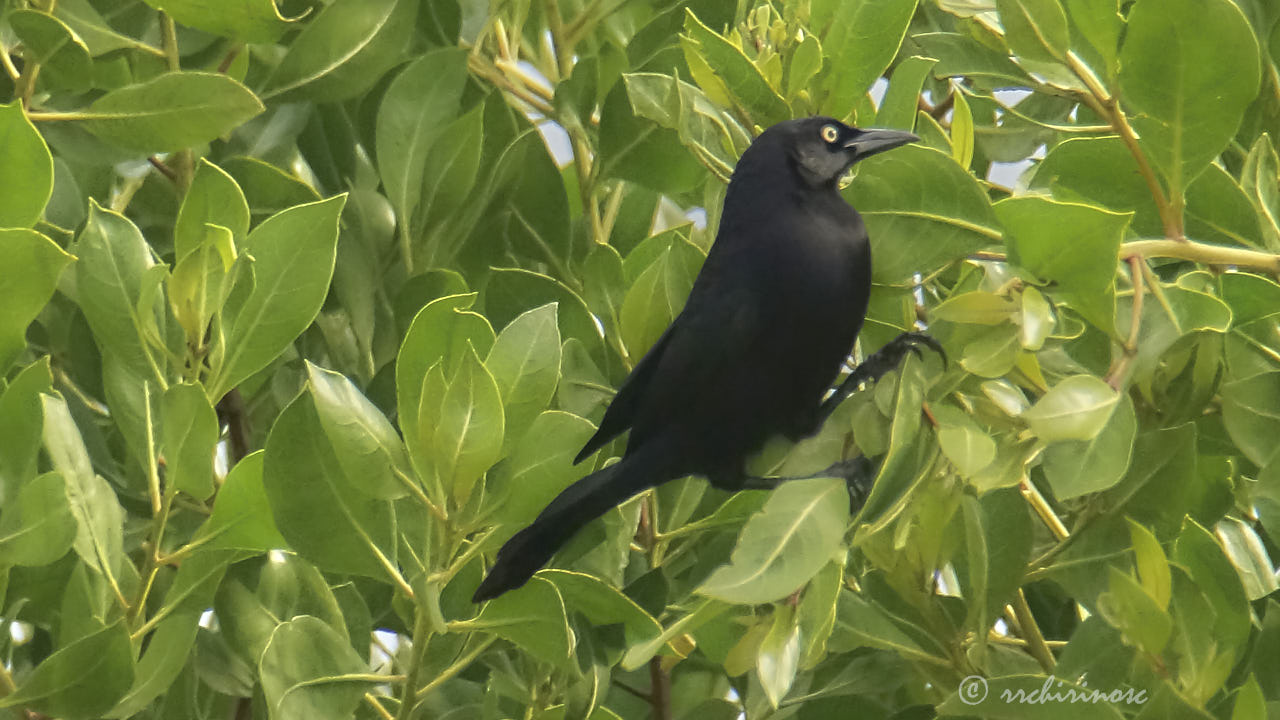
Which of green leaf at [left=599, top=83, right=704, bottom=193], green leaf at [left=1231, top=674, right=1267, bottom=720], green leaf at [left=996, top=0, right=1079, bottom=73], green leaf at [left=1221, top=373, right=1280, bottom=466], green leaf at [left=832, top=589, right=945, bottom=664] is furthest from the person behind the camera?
green leaf at [left=599, top=83, right=704, bottom=193]

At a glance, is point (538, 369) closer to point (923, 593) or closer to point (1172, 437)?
point (923, 593)

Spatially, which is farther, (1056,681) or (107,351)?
(107,351)

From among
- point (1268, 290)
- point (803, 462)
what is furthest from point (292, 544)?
point (1268, 290)

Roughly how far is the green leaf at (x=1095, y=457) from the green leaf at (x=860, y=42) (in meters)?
0.72

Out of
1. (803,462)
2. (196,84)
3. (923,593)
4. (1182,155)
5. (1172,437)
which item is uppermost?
(196,84)

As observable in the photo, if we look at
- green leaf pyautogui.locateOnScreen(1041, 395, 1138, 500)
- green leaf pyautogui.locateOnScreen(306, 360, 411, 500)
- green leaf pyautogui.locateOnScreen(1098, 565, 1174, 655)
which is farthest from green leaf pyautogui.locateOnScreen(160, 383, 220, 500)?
green leaf pyautogui.locateOnScreen(1098, 565, 1174, 655)

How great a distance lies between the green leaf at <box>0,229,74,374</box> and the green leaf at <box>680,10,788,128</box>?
100cm

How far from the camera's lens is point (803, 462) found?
2006 millimetres

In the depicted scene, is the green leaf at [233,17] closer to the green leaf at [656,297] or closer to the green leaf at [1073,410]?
the green leaf at [656,297]

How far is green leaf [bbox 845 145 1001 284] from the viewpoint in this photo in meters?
1.82

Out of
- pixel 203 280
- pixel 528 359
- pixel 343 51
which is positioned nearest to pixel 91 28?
pixel 343 51

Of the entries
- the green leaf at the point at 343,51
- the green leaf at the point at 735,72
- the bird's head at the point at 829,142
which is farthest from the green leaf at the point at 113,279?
the bird's head at the point at 829,142

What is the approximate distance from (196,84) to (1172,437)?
1.77 meters

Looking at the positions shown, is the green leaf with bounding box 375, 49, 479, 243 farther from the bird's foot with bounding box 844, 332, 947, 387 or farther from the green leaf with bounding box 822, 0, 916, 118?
the bird's foot with bounding box 844, 332, 947, 387
